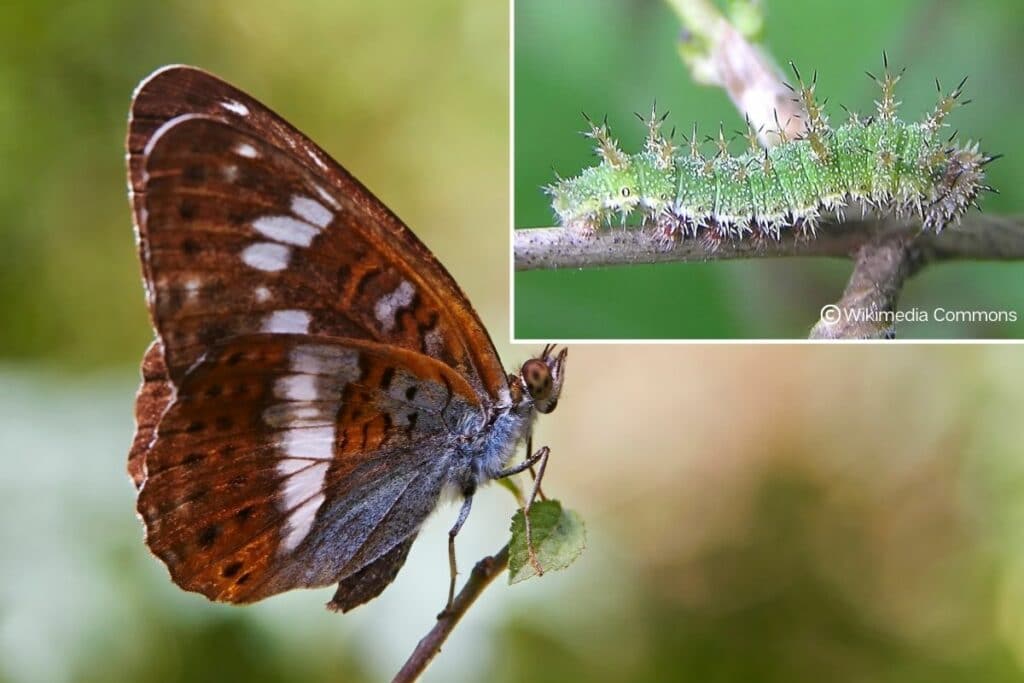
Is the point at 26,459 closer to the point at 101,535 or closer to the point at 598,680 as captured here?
the point at 101,535

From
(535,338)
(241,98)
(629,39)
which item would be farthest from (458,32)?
(241,98)

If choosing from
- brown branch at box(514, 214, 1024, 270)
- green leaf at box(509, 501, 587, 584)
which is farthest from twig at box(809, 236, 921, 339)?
green leaf at box(509, 501, 587, 584)

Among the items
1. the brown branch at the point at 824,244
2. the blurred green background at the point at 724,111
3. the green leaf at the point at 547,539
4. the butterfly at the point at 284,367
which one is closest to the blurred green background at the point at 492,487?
the blurred green background at the point at 724,111

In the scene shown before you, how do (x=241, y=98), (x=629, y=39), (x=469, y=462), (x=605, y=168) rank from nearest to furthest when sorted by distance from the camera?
(x=241, y=98), (x=469, y=462), (x=605, y=168), (x=629, y=39)

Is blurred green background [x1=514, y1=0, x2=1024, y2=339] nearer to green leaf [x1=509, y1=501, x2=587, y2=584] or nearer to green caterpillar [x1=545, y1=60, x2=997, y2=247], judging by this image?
green caterpillar [x1=545, y1=60, x2=997, y2=247]

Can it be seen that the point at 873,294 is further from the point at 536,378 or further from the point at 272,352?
the point at 272,352

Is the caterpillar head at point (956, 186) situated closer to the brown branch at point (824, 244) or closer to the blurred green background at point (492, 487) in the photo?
the brown branch at point (824, 244)
